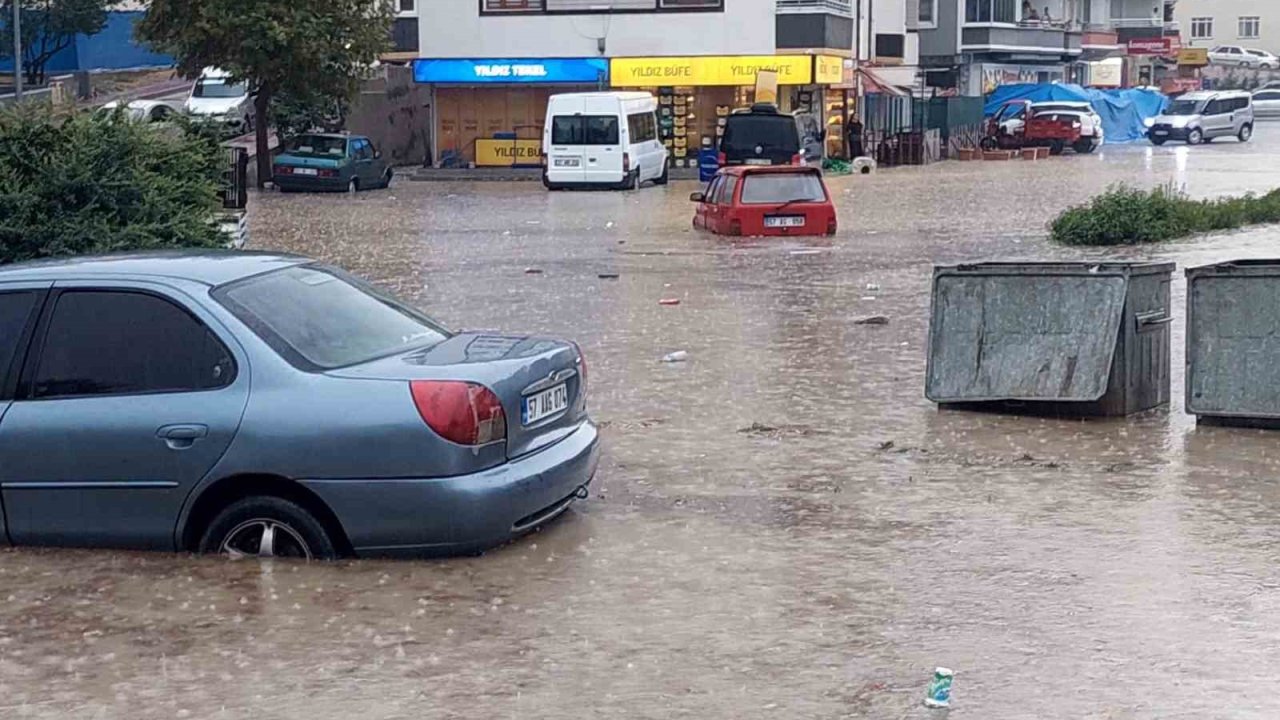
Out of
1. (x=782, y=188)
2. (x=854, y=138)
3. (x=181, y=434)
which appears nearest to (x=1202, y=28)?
(x=854, y=138)

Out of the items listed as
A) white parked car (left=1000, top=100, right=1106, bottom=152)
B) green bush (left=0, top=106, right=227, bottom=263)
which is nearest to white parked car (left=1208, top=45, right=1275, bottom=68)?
white parked car (left=1000, top=100, right=1106, bottom=152)

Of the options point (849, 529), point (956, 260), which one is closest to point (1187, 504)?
point (849, 529)

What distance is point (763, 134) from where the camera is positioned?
40.4 metres

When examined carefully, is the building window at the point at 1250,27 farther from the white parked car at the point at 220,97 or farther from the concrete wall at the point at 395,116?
the white parked car at the point at 220,97

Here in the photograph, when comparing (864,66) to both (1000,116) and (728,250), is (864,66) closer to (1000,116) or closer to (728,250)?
(1000,116)

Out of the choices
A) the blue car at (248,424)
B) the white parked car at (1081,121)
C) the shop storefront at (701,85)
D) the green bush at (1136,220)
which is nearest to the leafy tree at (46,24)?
the shop storefront at (701,85)

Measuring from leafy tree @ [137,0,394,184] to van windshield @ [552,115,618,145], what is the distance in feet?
17.5

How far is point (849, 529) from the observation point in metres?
8.50

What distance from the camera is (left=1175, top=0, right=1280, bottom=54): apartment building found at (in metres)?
119

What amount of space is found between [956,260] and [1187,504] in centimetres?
1480

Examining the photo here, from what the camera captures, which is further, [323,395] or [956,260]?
[956,260]

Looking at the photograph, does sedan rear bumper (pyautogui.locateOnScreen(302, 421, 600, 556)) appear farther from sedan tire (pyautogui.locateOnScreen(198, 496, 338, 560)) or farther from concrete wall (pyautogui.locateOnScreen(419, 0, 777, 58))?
concrete wall (pyautogui.locateOnScreen(419, 0, 777, 58))

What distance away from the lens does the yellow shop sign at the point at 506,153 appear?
5125 cm

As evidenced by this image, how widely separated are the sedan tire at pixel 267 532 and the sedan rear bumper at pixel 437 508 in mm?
121
